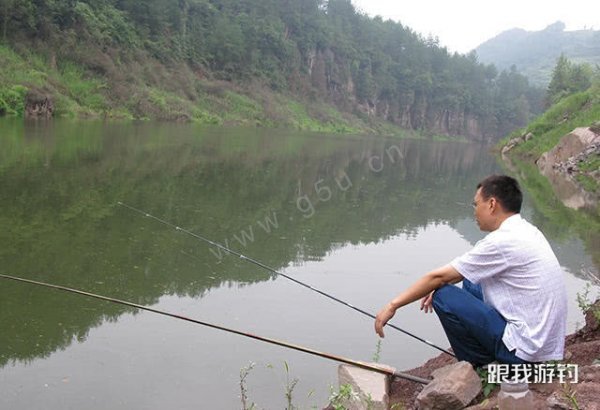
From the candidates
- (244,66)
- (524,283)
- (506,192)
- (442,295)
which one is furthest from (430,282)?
(244,66)

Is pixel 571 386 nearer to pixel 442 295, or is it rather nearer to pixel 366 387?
pixel 442 295

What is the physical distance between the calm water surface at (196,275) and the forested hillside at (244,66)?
20.3 meters

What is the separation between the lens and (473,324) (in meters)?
3.43

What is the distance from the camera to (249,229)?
916 centimetres

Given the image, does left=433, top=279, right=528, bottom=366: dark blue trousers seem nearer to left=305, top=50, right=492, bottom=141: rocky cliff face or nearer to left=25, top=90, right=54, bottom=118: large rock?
left=25, top=90, right=54, bottom=118: large rock

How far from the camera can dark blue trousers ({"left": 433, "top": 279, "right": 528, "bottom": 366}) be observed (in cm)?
340

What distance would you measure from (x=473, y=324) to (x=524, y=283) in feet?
1.17

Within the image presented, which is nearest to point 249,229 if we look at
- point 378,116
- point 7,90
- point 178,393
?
point 178,393

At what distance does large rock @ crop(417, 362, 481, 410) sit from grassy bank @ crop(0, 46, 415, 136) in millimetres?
28520

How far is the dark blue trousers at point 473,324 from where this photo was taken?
3.40 metres

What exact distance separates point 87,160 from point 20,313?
33.7 ft

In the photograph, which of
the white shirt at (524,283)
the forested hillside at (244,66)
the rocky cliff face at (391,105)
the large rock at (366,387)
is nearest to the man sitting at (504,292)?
the white shirt at (524,283)

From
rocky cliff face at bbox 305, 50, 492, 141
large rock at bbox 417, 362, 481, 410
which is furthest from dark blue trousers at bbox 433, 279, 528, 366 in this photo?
rocky cliff face at bbox 305, 50, 492, 141

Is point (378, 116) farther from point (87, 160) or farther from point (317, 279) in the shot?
point (317, 279)
